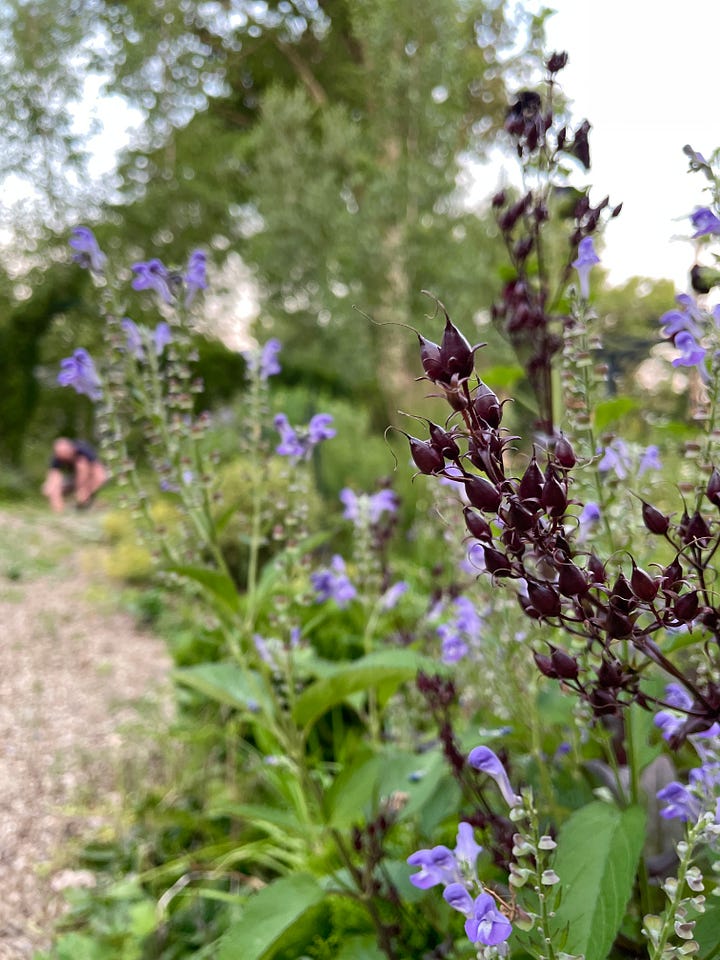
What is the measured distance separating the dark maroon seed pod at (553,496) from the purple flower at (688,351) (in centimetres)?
52

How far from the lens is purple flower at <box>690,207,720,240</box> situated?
3.06ft

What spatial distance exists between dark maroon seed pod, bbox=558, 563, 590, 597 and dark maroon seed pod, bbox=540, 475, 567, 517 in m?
0.05

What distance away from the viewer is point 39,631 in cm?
473

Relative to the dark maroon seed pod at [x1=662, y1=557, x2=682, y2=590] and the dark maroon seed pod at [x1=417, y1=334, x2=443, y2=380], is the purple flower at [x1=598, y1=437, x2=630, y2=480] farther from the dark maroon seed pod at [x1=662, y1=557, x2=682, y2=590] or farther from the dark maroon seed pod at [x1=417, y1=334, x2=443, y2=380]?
the dark maroon seed pod at [x1=417, y1=334, x2=443, y2=380]

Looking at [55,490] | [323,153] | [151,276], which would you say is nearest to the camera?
[151,276]

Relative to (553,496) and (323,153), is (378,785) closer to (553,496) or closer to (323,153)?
(553,496)

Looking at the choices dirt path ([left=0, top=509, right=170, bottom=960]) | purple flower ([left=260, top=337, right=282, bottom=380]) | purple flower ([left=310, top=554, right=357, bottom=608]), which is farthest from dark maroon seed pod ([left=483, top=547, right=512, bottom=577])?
dirt path ([left=0, top=509, right=170, bottom=960])

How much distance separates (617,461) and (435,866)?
675 millimetres

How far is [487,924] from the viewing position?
734mm

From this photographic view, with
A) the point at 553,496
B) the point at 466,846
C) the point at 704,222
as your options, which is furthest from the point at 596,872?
the point at 704,222

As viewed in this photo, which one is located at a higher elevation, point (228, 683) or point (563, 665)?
point (563, 665)

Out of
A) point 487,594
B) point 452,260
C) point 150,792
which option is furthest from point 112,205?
point 487,594

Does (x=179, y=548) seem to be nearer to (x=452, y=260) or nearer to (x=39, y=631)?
(x=39, y=631)

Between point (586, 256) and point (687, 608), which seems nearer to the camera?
point (687, 608)
